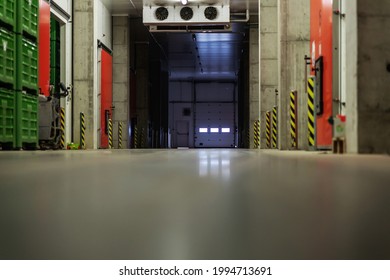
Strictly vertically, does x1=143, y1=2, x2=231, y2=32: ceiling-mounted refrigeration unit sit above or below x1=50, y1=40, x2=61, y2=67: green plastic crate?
above

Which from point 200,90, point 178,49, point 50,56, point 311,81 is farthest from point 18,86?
point 200,90

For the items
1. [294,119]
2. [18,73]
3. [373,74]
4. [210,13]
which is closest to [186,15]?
[210,13]

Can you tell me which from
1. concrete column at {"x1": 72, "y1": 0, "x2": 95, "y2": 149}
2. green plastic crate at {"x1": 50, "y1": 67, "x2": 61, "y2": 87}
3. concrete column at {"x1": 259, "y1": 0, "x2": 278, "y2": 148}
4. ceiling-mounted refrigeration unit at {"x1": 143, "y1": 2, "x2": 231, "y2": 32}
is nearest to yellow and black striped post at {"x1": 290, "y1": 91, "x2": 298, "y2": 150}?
concrete column at {"x1": 259, "y1": 0, "x2": 278, "y2": 148}

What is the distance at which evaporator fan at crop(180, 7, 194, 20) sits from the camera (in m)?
16.2

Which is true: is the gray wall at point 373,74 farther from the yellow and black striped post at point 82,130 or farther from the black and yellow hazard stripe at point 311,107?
the yellow and black striped post at point 82,130

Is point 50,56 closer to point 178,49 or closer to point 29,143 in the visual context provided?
point 29,143

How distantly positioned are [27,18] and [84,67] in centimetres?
534

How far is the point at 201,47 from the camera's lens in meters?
27.9

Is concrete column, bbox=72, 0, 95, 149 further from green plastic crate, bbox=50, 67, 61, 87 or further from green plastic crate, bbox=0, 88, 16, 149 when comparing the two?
green plastic crate, bbox=0, 88, 16, 149

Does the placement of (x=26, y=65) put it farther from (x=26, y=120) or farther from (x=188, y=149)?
(x=188, y=149)

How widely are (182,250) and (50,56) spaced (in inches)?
622

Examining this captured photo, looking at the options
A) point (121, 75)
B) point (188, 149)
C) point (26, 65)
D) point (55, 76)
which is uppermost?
point (121, 75)

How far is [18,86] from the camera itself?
1126cm

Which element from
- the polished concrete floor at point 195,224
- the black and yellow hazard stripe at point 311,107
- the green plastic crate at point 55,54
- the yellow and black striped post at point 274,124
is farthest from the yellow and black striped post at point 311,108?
the green plastic crate at point 55,54
